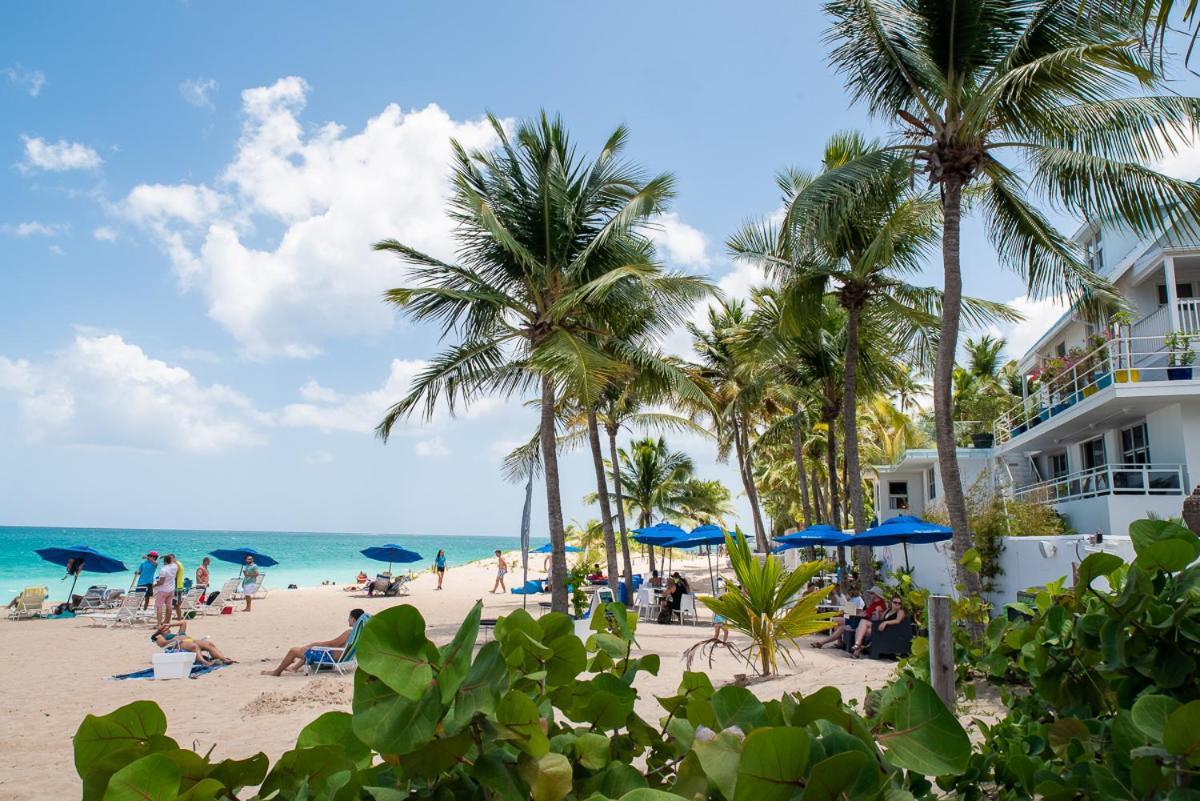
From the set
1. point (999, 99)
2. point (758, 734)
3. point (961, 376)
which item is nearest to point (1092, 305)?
point (999, 99)

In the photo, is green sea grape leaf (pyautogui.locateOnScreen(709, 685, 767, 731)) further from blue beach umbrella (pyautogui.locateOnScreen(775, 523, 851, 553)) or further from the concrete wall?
blue beach umbrella (pyautogui.locateOnScreen(775, 523, 851, 553))

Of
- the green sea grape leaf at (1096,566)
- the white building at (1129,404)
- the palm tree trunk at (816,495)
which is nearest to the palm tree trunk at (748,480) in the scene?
the palm tree trunk at (816,495)

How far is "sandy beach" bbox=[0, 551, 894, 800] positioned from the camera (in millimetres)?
7000

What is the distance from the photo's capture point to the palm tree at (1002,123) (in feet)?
30.7

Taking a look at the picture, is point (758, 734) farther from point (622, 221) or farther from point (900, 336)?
point (900, 336)

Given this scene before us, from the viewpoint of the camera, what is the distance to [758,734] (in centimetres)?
74

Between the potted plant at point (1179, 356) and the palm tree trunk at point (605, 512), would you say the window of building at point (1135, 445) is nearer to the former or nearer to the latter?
the potted plant at point (1179, 356)

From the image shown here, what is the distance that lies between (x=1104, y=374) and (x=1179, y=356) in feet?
3.91

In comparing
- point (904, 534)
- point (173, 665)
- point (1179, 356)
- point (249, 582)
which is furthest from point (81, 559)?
point (1179, 356)

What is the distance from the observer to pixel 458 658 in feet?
2.57

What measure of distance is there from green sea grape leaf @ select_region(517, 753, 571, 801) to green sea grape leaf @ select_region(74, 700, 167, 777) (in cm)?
38

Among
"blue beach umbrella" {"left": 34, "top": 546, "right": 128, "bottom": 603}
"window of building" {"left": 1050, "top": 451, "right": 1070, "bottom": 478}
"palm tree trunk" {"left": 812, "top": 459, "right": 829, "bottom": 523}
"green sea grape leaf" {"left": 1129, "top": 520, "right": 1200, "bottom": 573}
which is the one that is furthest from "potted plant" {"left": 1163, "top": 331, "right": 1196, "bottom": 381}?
"blue beach umbrella" {"left": 34, "top": 546, "right": 128, "bottom": 603}

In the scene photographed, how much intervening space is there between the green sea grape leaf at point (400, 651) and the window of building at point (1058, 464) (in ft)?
77.3

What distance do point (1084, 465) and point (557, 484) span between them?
1372cm
